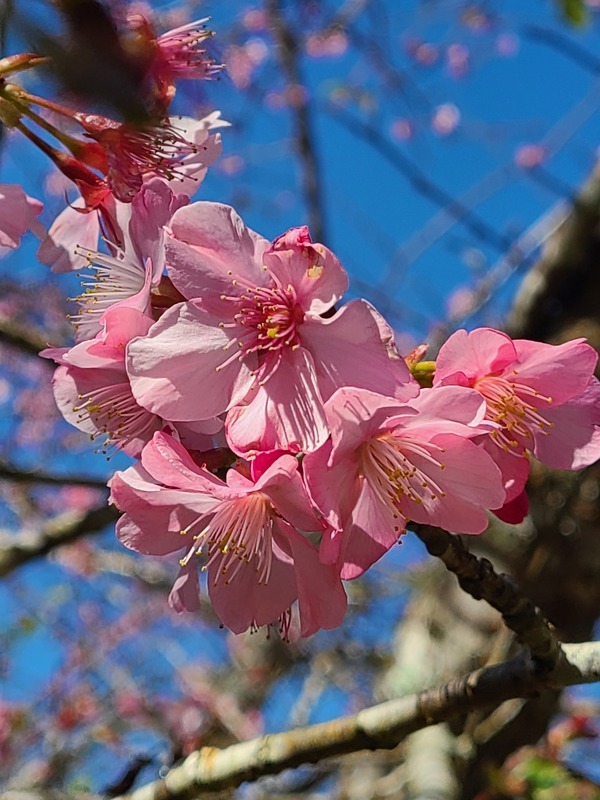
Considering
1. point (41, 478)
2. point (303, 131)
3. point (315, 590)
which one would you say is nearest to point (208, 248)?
point (315, 590)

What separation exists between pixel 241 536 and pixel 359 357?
28 centimetres

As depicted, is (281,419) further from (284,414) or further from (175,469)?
(175,469)

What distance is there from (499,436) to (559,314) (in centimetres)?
297

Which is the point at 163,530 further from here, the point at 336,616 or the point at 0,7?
the point at 0,7

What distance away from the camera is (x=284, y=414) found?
89 centimetres

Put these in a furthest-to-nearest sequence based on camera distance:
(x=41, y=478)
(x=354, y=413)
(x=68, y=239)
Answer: (x=41, y=478)
(x=68, y=239)
(x=354, y=413)

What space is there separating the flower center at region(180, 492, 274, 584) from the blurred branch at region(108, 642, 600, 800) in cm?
25

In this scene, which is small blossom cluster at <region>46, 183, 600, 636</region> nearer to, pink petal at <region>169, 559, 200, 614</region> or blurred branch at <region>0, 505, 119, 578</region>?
pink petal at <region>169, 559, 200, 614</region>

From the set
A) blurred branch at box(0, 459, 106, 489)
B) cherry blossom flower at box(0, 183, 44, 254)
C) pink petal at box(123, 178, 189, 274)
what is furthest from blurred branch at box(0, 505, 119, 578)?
pink petal at box(123, 178, 189, 274)

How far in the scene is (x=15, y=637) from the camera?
16.4ft

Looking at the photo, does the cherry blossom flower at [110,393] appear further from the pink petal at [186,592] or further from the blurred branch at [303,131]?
the blurred branch at [303,131]

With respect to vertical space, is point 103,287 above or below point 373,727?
above

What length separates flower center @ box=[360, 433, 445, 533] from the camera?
0.94 m

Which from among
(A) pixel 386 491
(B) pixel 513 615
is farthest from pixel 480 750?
(A) pixel 386 491
